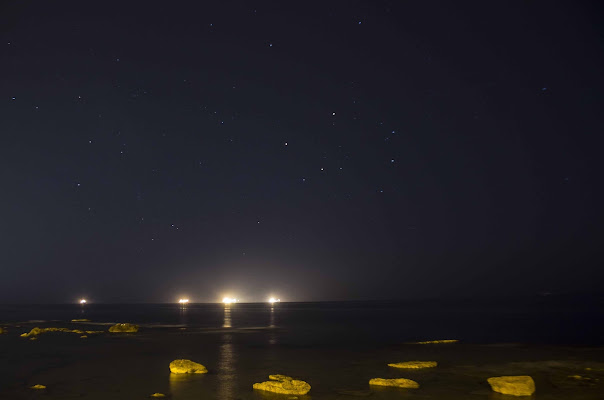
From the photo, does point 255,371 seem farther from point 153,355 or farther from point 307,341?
point 307,341

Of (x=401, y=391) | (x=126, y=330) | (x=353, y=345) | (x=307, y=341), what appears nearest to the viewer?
(x=401, y=391)

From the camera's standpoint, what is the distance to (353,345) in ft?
168

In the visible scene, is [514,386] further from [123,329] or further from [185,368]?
[123,329]

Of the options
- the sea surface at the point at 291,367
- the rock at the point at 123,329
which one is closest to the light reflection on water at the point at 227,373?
the sea surface at the point at 291,367

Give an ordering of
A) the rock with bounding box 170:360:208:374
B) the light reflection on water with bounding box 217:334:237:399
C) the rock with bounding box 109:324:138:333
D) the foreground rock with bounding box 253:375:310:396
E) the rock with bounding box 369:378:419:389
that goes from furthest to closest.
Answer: the rock with bounding box 109:324:138:333, the rock with bounding box 170:360:208:374, the rock with bounding box 369:378:419:389, the light reflection on water with bounding box 217:334:237:399, the foreground rock with bounding box 253:375:310:396

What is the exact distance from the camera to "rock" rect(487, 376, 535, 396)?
2371cm

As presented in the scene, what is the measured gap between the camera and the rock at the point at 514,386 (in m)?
23.7

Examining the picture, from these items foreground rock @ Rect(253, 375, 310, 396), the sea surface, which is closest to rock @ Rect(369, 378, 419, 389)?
the sea surface

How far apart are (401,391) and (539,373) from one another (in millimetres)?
11798

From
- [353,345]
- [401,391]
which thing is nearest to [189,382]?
[401,391]

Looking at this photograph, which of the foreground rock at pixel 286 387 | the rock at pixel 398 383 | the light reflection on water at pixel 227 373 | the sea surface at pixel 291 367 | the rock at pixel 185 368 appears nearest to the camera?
the foreground rock at pixel 286 387

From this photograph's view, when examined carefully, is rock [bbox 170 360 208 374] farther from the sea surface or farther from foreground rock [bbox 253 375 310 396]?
foreground rock [bbox 253 375 310 396]

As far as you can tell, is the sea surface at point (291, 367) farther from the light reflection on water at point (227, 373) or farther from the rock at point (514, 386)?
the rock at point (514, 386)

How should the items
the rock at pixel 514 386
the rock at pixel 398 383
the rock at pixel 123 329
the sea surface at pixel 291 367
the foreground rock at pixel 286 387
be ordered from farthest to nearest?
1. the rock at pixel 123 329
2. the rock at pixel 398 383
3. the sea surface at pixel 291 367
4. the foreground rock at pixel 286 387
5. the rock at pixel 514 386
